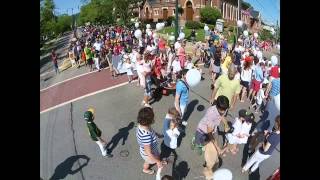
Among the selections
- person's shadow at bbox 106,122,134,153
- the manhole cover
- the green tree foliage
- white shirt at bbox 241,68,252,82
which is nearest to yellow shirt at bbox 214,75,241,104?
white shirt at bbox 241,68,252,82

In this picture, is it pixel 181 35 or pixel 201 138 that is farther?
pixel 181 35

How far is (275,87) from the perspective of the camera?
7.35m

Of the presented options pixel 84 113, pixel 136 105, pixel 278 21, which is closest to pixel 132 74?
pixel 136 105

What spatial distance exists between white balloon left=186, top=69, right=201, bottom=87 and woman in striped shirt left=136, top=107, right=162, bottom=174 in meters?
0.87

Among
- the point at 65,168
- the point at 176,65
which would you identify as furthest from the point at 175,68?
the point at 65,168

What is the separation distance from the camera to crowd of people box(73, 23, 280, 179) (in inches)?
272

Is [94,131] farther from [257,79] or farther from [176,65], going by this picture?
[257,79]

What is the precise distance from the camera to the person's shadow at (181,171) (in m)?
6.84

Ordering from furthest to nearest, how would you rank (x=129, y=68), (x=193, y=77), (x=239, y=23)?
(x=239, y=23)
(x=129, y=68)
(x=193, y=77)

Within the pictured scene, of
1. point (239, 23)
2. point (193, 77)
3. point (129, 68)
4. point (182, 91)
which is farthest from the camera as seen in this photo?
point (239, 23)

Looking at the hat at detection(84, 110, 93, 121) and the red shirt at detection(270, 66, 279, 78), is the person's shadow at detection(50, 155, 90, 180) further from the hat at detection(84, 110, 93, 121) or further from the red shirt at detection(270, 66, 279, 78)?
the red shirt at detection(270, 66, 279, 78)

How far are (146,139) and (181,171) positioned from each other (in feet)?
2.53

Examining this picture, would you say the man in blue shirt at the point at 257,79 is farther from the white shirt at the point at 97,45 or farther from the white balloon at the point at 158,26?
the white shirt at the point at 97,45

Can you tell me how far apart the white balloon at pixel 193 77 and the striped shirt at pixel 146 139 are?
1063mm
